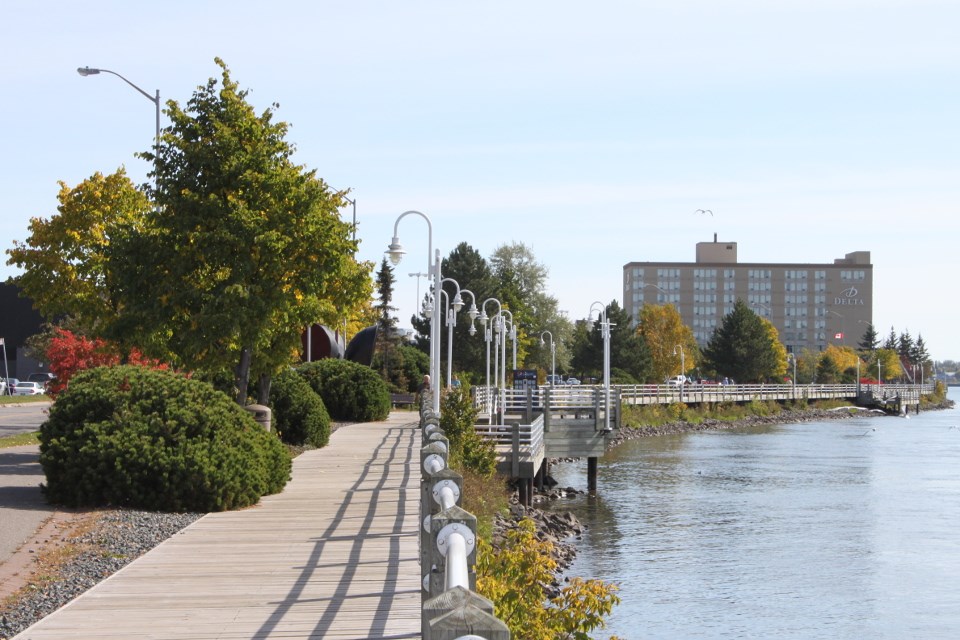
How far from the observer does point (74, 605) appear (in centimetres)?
975

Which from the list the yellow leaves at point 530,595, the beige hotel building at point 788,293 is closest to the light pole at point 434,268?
the yellow leaves at point 530,595

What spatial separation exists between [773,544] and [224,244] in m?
14.7

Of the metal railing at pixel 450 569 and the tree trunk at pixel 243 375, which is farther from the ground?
the tree trunk at pixel 243 375

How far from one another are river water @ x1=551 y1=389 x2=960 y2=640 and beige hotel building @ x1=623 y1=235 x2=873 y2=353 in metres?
131

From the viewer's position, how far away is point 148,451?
50.7 ft

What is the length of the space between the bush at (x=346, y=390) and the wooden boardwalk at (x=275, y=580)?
20944mm

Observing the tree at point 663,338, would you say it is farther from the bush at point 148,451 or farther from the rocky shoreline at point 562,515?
the bush at point 148,451

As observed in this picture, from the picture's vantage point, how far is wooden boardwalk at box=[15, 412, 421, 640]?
29.3 feet

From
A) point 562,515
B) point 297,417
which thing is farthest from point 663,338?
point 297,417

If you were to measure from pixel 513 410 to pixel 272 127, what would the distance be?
23.8 m

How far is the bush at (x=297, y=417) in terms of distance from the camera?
26.5m

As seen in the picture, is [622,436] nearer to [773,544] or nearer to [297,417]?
[773,544]

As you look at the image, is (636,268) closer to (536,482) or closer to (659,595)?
(536,482)

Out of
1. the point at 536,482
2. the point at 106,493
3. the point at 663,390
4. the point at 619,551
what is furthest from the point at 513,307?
the point at 106,493
